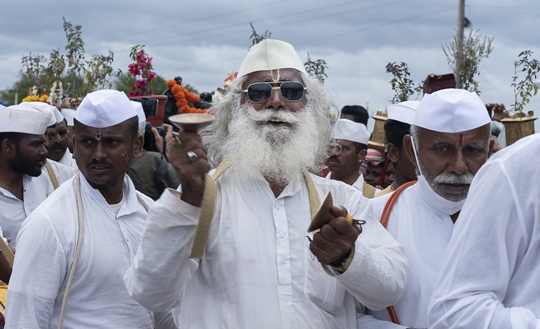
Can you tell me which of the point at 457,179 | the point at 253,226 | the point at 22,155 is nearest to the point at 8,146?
the point at 22,155

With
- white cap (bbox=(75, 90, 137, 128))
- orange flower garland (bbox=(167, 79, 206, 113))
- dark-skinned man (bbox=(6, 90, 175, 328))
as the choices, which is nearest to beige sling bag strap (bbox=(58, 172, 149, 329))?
dark-skinned man (bbox=(6, 90, 175, 328))

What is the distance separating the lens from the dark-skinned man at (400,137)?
5094 millimetres

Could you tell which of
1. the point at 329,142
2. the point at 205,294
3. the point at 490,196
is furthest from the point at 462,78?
the point at 490,196

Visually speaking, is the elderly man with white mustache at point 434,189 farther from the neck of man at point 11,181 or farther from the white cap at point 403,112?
the neck of man at point 11,181

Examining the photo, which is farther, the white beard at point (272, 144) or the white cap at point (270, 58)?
the white cap at point (270, 58)

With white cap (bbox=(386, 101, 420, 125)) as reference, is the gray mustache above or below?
below

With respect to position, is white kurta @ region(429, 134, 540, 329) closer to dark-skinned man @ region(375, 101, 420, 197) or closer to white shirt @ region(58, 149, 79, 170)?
dark-skinned man @ region(375, 101, 420, 197)

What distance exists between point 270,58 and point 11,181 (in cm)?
272

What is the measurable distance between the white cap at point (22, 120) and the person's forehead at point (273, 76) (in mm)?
2586

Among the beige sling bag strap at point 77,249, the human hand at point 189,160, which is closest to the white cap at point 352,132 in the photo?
the beige sling bag strap at point 77,249

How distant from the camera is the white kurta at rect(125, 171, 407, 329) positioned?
296 cm

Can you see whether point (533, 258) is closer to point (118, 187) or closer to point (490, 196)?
point (490, 196)

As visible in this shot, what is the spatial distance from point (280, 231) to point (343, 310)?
418 mm

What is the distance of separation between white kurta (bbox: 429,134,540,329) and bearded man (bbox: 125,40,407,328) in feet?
2.18
